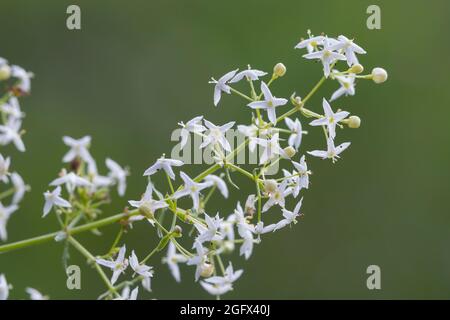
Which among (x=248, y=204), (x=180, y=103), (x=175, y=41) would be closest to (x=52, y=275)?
(x=180, y=103)

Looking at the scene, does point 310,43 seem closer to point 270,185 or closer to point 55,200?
point 270,185

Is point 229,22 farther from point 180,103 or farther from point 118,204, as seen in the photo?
point 118,204

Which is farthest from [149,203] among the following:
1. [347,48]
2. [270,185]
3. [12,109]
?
[347,48]

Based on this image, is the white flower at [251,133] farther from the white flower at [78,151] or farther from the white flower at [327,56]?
the white flower at [78,151]

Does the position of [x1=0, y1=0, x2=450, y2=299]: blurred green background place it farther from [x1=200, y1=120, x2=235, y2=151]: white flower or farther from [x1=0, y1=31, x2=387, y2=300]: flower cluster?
[x1=200, y1=120, x2=235, y2=151]: white flower

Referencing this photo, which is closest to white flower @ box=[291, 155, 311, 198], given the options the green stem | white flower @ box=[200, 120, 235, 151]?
white flower @ box=[200, 120, 235, 151]

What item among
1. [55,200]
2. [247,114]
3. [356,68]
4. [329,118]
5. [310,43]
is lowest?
[55,200]
